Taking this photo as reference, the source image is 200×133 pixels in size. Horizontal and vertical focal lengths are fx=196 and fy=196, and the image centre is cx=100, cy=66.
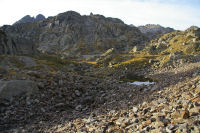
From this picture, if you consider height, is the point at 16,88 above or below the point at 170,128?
below

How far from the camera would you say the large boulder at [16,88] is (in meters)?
18.1

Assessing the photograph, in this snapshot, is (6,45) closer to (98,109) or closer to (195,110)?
(98,109)

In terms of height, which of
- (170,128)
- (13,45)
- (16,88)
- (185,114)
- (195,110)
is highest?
(13,45)

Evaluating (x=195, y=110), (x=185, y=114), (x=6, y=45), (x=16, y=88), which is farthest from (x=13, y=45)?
(x=195, y=110)

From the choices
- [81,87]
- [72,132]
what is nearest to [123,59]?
[81,87]

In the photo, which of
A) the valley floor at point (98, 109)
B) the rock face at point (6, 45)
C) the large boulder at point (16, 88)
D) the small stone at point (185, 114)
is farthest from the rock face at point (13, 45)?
the small stone at point (185, 114)

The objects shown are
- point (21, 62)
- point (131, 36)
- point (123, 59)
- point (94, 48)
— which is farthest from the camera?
point (131, 36)

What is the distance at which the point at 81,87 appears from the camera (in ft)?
78.3

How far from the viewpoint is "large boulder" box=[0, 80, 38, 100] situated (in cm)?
1809

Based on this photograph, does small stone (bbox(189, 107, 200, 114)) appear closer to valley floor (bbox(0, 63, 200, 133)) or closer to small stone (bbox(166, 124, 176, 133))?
valley floor (bbox(0, 63, 200, 133))

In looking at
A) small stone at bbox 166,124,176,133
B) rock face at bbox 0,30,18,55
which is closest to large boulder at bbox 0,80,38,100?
small stone at bbox 166,124,176,133

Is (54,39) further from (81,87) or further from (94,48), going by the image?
(81,87)

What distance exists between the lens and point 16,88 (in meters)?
19.1

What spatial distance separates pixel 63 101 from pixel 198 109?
14.3 metres
